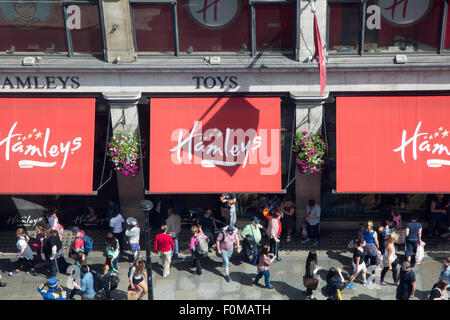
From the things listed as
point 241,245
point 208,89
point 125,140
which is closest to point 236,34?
point 208,89

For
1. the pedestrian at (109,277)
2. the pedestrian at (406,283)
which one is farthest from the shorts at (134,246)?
the pedestrian at (406,283)

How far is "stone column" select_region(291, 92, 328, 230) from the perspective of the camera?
20.9 metres

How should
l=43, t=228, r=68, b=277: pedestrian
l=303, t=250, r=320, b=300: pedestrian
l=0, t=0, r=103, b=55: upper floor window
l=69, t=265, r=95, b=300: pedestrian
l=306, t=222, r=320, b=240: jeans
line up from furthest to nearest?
l=306, t=222, r=320, b=240: jeans → l=43, t=228, r=68, b=277: pedestrian → l=0, t=0, r=103, b=55: upper floor window → l=303, t=250, r=320, b=300: pedestrian → l=69, t=265, r=95, b=300: pedestrian

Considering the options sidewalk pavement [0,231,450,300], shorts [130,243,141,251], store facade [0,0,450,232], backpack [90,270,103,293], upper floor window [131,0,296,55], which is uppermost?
upper floor window [131,0,296,55]

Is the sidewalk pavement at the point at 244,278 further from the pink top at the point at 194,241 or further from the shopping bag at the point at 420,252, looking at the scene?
the pink top at the point at 194,241

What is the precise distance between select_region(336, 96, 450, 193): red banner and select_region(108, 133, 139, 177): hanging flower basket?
21.4ft

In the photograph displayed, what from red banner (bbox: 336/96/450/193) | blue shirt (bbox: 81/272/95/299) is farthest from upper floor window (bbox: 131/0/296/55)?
blue shirt (bbox: 81/272/95/299)

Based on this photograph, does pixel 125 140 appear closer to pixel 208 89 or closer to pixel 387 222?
pixel 208 89

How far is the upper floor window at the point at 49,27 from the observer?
66.6ft

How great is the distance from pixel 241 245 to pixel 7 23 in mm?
10507

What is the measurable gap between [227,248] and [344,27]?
7715 mm

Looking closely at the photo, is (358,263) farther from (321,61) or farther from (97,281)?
(97,281)

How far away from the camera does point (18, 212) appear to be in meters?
23.6

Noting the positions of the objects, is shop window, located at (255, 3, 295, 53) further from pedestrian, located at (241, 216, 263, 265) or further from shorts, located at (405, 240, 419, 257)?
shorts, located at (405, 240, 419, 257)
